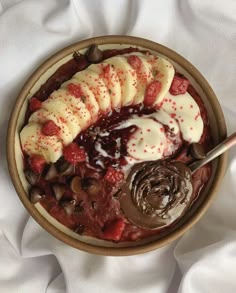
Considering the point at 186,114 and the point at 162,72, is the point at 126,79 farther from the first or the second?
the point at 186,114

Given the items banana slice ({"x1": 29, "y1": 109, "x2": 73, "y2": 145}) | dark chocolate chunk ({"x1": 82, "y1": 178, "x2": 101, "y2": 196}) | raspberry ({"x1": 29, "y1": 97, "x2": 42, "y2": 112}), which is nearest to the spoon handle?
dark chocolate chunk ({"x1": 82, "y1": 178, "x2": 101, "y2": 196})

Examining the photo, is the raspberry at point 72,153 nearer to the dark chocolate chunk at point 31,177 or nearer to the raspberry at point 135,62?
the dark chocolate chunk at point 31,177

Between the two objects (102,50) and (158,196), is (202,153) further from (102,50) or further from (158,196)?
(102,50)

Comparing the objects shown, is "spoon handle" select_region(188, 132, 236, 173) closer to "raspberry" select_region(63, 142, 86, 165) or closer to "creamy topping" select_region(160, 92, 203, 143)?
"creamy topping" select_region(160, 92, 203, 143)

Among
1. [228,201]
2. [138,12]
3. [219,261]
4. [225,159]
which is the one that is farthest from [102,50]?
[219,261]

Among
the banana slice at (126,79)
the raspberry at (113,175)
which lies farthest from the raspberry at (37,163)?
the banana slice at (126,79)

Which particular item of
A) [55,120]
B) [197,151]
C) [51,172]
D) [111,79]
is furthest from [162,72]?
[51,172]
